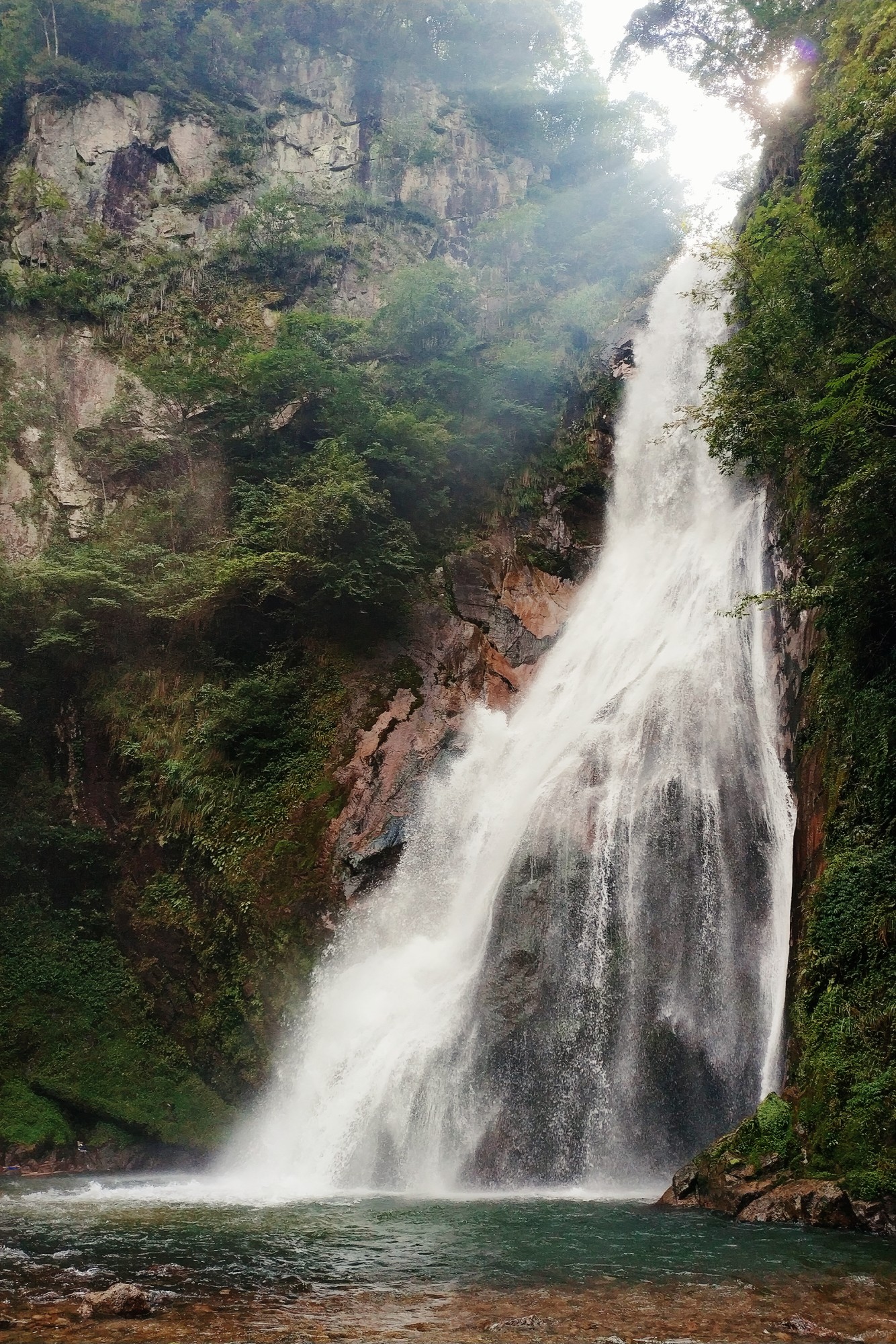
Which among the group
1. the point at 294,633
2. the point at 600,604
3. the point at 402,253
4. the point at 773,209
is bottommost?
the point at 294,633

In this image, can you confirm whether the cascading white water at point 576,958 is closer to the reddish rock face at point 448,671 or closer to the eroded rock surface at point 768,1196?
the reddish rock face at point 448,671

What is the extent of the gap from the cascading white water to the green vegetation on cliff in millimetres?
1510

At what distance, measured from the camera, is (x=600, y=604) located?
22.1 m

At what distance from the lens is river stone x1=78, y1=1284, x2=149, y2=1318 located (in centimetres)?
535

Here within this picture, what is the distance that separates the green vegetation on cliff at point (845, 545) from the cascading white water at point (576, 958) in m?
1.51

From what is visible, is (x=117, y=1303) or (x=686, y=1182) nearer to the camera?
(x=117, y=1303)

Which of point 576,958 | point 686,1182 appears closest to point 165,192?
point 576,958

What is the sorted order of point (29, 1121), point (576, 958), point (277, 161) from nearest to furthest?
1. point (576, 958)
2. point (29, 1121)
3. point (277, 161)

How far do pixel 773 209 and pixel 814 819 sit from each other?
1241cm

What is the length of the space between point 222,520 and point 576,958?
14770 mm

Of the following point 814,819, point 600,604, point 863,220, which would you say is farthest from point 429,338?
point 814,819

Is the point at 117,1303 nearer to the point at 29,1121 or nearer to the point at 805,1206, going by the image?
the point at 805,1206

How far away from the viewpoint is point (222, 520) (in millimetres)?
22672

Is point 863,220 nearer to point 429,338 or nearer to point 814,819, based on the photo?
point 814,819
